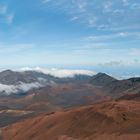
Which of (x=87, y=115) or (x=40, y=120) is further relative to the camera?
(x=40, y=120)

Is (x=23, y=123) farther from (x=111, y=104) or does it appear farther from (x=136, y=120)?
(x=136, y=120)

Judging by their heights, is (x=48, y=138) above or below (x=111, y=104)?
below

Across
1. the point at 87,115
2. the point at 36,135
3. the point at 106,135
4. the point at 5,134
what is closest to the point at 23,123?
the point at 5,134

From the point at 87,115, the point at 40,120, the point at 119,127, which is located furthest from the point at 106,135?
the point at 40,120

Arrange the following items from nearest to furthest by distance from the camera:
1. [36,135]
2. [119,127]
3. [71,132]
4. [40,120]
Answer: [119,127]
[71,132]
[36,135]
[40,120]

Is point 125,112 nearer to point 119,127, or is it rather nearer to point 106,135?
point 119,127

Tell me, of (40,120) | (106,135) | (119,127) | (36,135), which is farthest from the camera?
(40,120)
